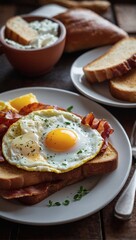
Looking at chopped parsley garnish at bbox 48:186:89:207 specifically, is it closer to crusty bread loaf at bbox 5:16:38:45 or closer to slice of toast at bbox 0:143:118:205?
slice of toast at bbox 0:143:118:205

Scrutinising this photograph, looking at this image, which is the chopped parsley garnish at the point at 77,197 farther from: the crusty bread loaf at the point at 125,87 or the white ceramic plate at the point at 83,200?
the crusty bread loaf at the point at 125,87

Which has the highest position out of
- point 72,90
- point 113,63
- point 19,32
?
point 19,32

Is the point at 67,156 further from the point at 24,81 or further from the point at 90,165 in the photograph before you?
the point at 24,81

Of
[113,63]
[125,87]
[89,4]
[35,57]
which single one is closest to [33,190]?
[125,87]

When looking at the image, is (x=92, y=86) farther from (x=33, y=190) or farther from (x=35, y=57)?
(x=33, y=190)

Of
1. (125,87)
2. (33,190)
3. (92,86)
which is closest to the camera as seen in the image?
(33,190)

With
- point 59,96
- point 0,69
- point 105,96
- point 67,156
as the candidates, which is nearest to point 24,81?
point 0,69
